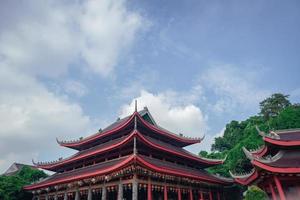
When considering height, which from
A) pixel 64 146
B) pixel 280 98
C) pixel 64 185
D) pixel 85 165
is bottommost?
pixel 64 185

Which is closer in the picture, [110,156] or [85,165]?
[110,156]

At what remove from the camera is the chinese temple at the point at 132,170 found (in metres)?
18.2

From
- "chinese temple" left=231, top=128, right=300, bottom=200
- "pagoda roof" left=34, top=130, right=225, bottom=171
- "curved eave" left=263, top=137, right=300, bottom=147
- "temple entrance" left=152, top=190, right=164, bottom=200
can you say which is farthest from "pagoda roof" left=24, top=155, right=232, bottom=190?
"curved eave" left=263, top=137, right=300, bottom=147

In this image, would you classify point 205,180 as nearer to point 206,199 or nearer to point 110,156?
point 206,199

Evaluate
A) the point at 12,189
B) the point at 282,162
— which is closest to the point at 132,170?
the point at 282,162

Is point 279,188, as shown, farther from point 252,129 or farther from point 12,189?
point 12,189

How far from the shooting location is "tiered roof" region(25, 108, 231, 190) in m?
19.4

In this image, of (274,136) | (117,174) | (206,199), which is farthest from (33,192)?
(274,136)

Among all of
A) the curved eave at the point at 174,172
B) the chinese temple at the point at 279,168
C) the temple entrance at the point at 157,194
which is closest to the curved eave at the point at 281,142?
the chinese temple at the point at 279,168

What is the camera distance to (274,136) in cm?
1798

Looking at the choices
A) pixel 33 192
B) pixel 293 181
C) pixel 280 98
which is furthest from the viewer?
pixel 280 98

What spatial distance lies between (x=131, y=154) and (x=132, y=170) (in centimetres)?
303

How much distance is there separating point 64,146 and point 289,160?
23.2 meters

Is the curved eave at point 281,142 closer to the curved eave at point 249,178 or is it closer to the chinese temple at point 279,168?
the chinese temple at point 279,168
